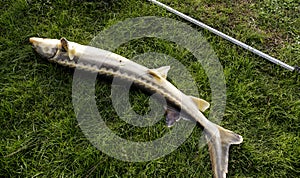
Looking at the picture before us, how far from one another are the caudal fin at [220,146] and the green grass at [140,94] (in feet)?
0.28

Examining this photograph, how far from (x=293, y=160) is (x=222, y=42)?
1.28 m

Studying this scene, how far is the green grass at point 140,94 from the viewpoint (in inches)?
120

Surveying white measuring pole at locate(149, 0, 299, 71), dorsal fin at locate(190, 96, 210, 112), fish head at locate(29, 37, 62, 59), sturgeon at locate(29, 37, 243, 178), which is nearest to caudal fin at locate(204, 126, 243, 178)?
sturgeon at locate(29, 37, 243, 178)

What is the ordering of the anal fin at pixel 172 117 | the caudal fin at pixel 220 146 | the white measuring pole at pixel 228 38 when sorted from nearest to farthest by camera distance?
the caudal fin at pixel 220 146, the anal fin at pixel 172 117, the white measuring pole at pixel 228 38

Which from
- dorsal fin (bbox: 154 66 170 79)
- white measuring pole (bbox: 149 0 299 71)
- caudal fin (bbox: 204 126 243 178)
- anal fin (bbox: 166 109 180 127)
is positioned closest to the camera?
caudal fin (bbox: 204 126 243 178)

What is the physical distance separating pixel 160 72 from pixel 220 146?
811 mm

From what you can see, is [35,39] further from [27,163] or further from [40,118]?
[27,163]

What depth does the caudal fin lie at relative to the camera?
9.77 ft

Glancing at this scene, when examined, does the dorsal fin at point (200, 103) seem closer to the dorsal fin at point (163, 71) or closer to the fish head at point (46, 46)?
the dorsal fin at point (163, 71)

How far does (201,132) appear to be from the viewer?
10.4 ft

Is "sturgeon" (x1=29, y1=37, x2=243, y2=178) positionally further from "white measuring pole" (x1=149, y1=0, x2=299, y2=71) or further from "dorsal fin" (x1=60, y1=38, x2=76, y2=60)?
"white measuring pole" (x1=149, y1=0, x2=299, y2=71)

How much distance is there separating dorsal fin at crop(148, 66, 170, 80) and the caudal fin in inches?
23.9

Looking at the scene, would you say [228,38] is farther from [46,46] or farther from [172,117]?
[46,46]

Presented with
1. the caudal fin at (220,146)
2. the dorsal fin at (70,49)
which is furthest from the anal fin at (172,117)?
the dorsal fin at (70,49)
